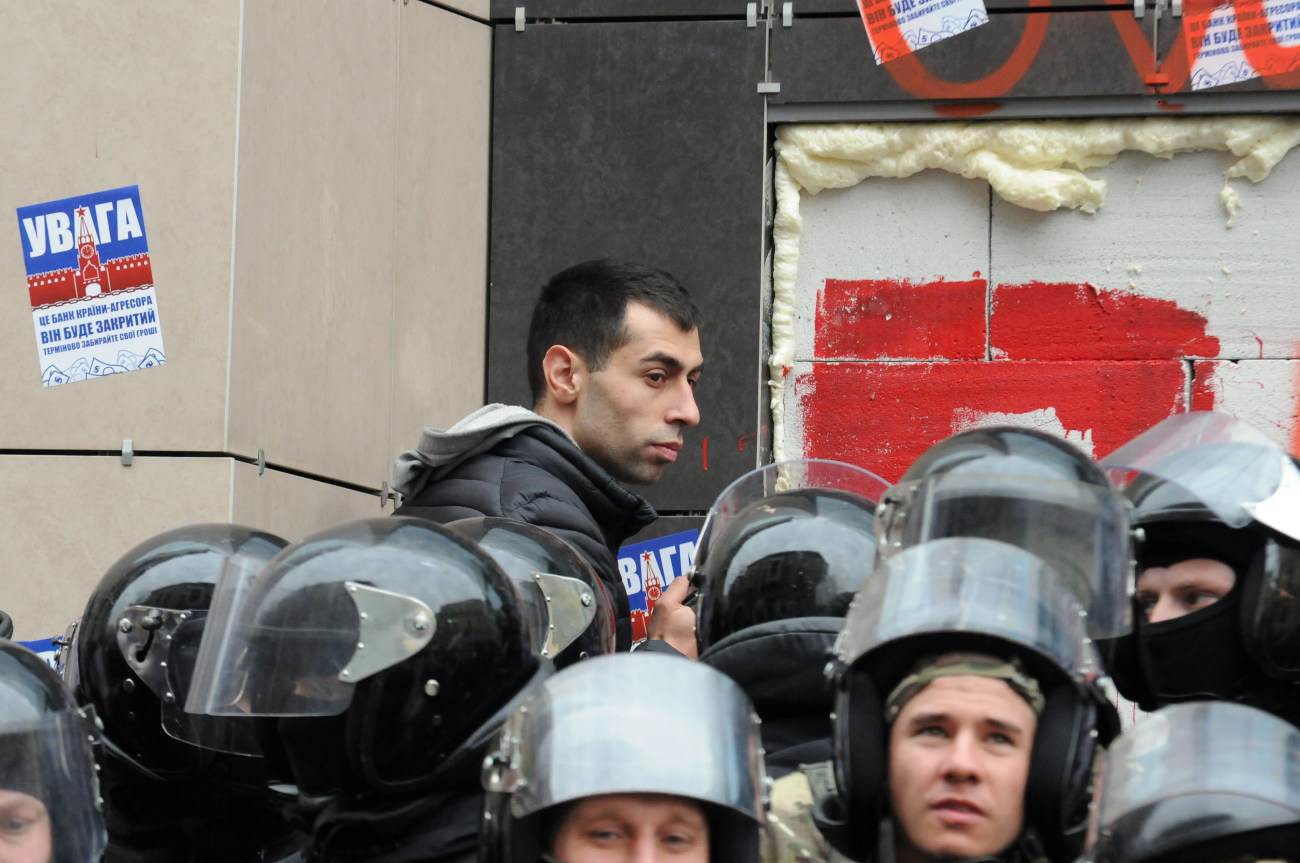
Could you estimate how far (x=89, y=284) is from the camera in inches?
188

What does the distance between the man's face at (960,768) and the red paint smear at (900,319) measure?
3.51 metres

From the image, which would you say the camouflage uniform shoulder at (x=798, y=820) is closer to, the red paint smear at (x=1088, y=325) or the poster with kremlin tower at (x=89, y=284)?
the poster with kremlin tower at (x=89, y=284)

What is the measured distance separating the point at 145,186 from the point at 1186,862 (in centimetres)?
388

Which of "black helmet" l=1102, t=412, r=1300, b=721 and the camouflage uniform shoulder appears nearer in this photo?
the camouflage uniform shoulder

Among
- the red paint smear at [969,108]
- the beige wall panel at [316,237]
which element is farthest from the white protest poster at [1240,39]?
the beige wall panel at [316,237]

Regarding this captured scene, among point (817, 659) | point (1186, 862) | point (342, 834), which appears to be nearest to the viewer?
point (1186, 862)

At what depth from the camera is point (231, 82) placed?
471 centimetres

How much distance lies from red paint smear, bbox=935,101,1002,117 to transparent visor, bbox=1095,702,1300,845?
3740mm

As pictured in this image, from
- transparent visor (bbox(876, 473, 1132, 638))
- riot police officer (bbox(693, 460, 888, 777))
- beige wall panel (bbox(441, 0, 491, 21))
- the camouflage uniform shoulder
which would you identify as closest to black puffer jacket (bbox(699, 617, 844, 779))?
riot police officer (bbox(693, 460, 888, 777))

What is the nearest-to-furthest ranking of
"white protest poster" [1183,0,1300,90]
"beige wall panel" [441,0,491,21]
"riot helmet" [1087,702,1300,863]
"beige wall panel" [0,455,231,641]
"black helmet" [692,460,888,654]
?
"riot helmet" [1087,702,1300,863] → "black helmet" [692,460,888,654] → "beige wall panel" [0,455,231,641] → "white protest poster" [1183,0,1300,90] → "beige wall panel" [441,0,491,21]

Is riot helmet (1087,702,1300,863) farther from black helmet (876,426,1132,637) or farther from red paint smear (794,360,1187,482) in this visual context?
red paint smear (794,360,1187,482)

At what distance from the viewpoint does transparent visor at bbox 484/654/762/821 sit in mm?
2100

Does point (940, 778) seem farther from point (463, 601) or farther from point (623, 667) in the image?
point (463, 601)

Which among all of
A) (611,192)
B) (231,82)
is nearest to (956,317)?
(611,192)
